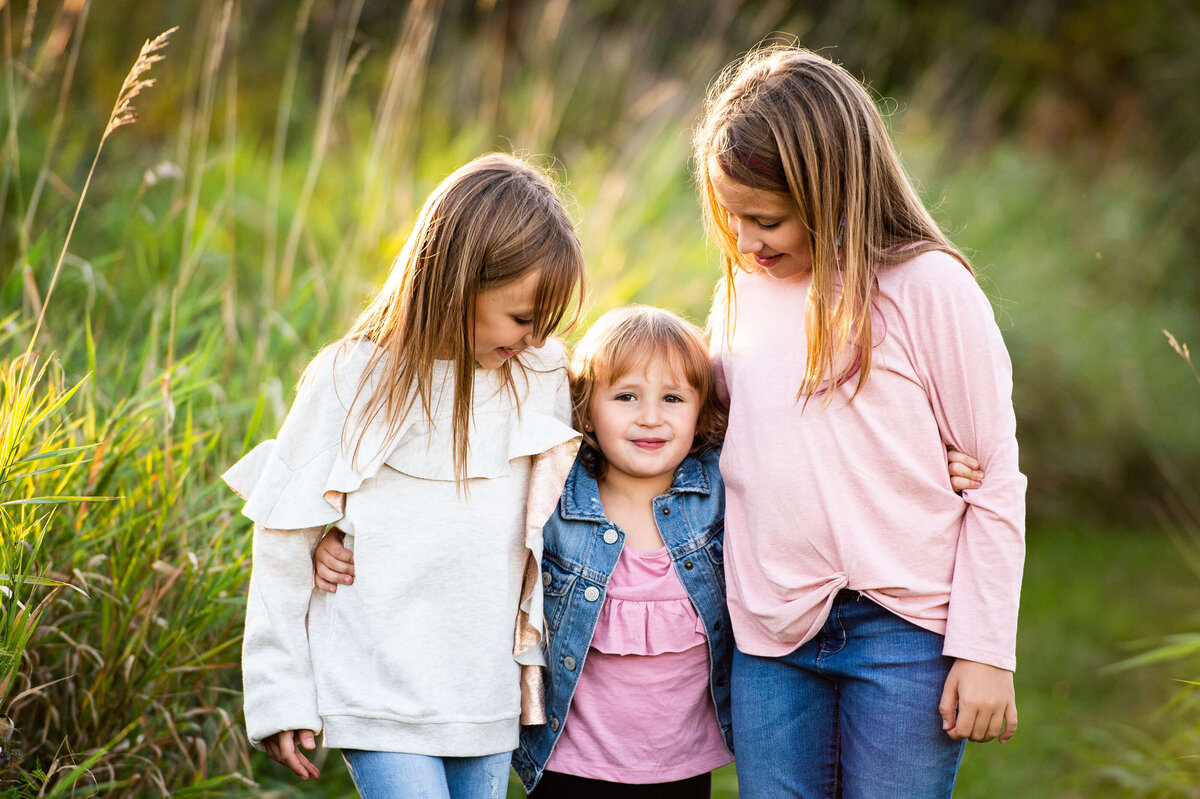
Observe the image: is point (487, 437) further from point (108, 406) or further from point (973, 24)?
point (973, 24)

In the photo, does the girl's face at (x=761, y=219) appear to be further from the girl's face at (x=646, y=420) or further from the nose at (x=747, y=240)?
the girl's face at (x=646, y=420)

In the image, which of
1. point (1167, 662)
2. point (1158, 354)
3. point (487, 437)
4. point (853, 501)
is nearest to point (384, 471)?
point (487, 437)

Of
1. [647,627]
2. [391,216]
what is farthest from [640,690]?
[391,216]

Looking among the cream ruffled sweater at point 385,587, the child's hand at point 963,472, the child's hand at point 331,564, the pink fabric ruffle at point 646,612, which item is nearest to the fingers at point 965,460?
the child's hand at point 963,472

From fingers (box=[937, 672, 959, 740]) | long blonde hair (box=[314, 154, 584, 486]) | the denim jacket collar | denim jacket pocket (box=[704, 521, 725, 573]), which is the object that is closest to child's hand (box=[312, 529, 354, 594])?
long blonde hair (box=[314, 154, 584, 486])

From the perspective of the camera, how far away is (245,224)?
14.8 feet

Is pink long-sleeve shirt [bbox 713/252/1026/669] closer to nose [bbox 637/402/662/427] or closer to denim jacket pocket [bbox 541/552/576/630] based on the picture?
nose [bbox 637/402/662/427]

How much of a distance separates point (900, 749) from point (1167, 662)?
318 cm

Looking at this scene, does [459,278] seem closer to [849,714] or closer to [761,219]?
[761,219]

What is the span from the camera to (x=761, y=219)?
2.01 metres

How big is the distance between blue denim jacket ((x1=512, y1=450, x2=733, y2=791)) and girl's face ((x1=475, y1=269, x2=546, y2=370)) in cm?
36

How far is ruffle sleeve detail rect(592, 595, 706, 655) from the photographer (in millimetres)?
2078

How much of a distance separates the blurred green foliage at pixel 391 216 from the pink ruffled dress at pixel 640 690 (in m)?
0.82

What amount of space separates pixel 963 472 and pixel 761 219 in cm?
59
